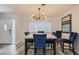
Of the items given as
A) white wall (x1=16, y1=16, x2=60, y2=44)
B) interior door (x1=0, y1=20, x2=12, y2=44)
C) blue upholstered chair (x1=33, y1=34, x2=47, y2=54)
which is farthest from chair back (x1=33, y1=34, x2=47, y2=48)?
interior door (x1=0, y1=20, x2=12, y2=44)

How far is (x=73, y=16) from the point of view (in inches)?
260

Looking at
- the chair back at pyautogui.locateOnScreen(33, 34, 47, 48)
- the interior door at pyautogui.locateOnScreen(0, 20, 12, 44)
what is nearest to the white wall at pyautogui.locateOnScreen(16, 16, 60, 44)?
the interior door at pyautogui.locateOnScreen(0, 20, 12, 44)

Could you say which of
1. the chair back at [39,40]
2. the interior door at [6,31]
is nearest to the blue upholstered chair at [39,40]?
the chair back at [39,40]

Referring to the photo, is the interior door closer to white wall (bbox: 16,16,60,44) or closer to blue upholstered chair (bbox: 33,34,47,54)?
white wall (bbox: 16,16,60,44)

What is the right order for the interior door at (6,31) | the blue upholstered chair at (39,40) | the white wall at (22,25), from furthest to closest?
the white wall at (22,25), the interior door at (6,31), the blue upholstered chair at (39,40)

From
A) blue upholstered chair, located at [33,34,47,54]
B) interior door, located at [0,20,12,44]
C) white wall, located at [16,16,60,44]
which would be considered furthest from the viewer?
white wall, located at [16,16,60,44]

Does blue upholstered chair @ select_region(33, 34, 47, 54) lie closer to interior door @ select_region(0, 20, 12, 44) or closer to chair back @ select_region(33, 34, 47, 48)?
chair back @ select_region(33, 34, 47, 48)

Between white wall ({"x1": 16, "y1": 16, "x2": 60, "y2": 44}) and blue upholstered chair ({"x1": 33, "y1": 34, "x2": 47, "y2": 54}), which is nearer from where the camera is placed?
blue upholstered chair ({"x1": 33, "y1": 34, "x2": 47, "y2": 54})

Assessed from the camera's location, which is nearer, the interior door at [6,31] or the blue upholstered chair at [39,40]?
the blue upholstered chair at [39,40]

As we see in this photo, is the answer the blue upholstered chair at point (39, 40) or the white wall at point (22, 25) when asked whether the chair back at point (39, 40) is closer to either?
the blue upholstered chair at point (39, 40)

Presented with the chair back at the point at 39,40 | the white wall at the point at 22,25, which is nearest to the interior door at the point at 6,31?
the white wall at the point at 22,25

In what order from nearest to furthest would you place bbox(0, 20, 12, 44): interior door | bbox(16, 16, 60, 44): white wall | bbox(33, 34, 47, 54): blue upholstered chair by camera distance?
bbox(33, 34, 47, 54): blue upholstered chair < bbox(0, 20, 12, 44): interior door < bbox(16, 16, 60, 44): white wall

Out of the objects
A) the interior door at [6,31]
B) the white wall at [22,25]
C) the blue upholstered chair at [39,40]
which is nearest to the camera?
the blue upholstered chair at [39,40]
